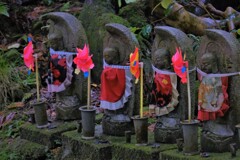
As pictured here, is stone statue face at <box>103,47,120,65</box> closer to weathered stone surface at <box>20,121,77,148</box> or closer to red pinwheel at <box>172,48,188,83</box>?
red pinwheel at <box>172,48,188,83</box>

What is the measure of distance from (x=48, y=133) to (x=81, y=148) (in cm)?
58

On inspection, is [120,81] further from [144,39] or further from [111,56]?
[144,39]

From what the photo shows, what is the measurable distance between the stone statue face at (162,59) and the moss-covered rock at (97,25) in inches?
110

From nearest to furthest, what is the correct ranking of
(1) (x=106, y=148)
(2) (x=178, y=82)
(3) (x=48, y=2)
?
(2) (x=178, y=82) → (1) (x=106, y=148) → (3) (x=48, y=2)

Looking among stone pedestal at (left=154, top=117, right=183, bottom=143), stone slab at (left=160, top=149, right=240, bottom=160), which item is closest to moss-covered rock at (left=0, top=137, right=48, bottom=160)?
stone pedestal at (left=154, top=117, right=183, bottom=143)

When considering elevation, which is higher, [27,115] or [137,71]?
[137,71]

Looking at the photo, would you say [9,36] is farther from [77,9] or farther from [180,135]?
[180,135]

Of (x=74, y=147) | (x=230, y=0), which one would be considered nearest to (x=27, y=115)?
(x=74, y=147)

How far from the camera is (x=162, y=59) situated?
3.82 metres

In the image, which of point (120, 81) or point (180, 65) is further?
point (120, 81)

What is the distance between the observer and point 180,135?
388 centimetres

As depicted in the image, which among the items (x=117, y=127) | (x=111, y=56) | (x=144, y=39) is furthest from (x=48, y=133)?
(x=144, y=39)

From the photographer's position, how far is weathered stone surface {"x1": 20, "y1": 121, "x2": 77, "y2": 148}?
4656mm

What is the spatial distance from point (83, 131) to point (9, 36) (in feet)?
15.1
